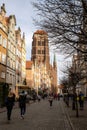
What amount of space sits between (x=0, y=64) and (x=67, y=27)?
3391 cm

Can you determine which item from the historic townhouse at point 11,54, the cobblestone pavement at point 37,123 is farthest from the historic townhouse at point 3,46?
the cobblestone pavement at point 37,123

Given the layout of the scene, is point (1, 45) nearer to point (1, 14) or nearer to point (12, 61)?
point (1, 14)

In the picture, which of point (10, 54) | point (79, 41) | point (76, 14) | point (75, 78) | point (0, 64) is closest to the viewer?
point (76, 14)

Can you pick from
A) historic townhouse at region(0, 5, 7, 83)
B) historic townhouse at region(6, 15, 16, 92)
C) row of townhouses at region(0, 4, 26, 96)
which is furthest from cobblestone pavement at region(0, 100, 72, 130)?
historic townhouse at region(6, 15, 16, 92)

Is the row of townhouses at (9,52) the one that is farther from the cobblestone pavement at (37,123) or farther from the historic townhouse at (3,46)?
the cobblestone pavement at (37,123)

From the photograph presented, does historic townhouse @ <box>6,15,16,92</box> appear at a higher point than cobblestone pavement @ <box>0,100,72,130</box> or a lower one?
higher

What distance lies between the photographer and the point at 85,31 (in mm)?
15406

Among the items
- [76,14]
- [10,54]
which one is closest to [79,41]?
[76,14]

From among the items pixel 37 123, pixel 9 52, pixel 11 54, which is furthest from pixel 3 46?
pixel 37 123

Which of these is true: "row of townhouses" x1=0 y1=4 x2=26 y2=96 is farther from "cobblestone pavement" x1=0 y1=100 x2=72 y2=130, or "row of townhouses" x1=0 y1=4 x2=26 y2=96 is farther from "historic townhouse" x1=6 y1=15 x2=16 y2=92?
→ "cobblestone pavement" x1=0 y1=100 x2=72 y2=130

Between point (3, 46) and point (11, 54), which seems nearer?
point (3, 46)

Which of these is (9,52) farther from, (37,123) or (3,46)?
(37,123)

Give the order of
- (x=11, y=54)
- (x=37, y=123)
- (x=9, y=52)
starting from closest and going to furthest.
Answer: (x=37, y=123), (x=9, y=52), (x=11, y=54)

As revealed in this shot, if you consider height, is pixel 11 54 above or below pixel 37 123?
above
